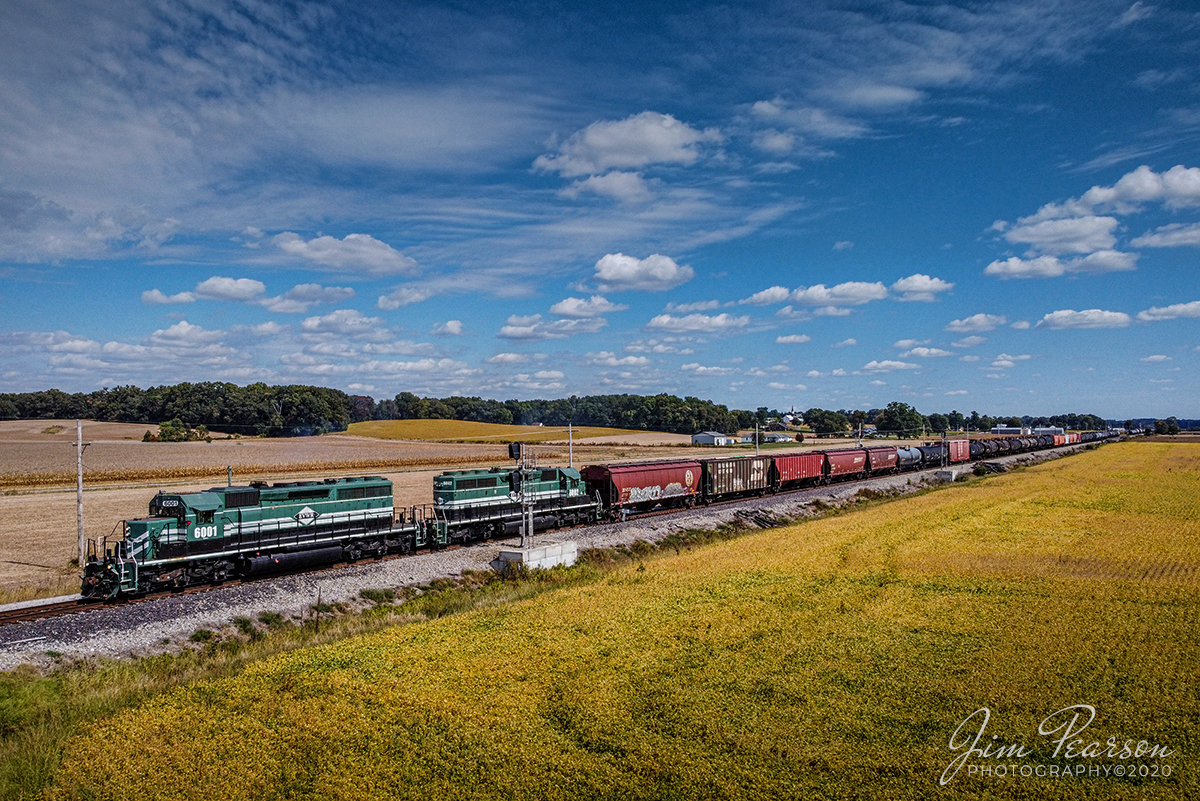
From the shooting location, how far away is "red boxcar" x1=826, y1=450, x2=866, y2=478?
207 feet

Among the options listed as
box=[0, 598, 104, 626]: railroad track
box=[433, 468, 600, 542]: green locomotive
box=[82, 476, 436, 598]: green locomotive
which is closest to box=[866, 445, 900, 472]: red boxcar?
box=[433, 468, 600, 542]: green locomotive

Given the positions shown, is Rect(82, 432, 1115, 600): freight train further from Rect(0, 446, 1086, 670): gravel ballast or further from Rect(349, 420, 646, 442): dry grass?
Rect(349, 420, 646, 442): dry grass

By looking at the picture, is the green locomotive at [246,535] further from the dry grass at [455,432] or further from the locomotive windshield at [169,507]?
the dry grass at [455,432]

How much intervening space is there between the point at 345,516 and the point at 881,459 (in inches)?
2295

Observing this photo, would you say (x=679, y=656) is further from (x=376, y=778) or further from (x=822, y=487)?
(x=822, y=487)

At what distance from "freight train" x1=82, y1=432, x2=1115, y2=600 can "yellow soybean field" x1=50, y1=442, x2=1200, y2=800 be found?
10463mm

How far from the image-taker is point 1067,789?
1037cm

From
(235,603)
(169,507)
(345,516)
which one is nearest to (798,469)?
(345,516)

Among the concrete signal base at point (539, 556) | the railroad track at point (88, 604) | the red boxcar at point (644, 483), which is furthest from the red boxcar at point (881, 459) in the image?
the railroad track at point (88, 604)

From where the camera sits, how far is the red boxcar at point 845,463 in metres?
63.1

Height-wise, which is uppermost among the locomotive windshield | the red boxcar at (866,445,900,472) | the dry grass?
the dry grass

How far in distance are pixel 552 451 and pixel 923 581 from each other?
9394cm

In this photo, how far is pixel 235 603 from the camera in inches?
920

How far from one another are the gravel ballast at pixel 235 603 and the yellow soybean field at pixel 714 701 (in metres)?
5.82
